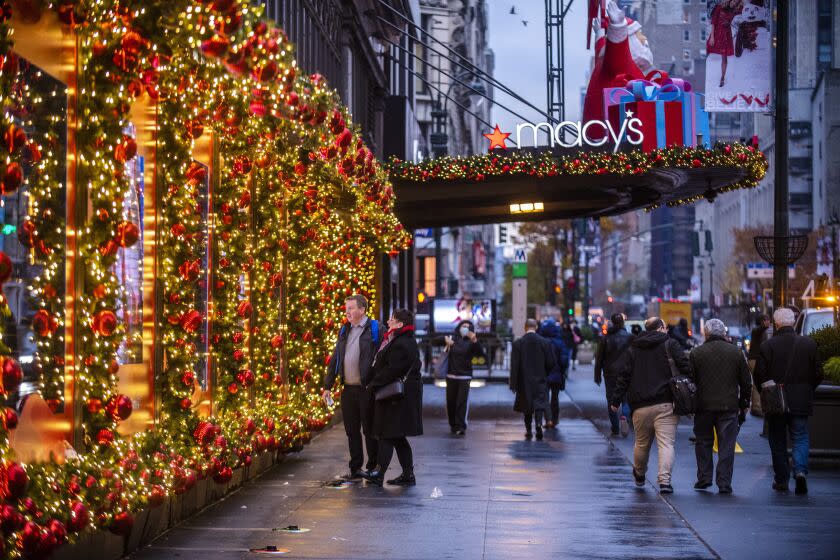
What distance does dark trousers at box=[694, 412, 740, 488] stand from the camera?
48.2 ft

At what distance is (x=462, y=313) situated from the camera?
4522 centimetres

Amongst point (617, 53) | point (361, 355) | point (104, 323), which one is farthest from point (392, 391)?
point (617, 53)

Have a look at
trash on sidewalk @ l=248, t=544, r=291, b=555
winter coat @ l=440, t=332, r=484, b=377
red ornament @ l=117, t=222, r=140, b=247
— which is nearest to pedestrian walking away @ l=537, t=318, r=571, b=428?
winter coat @ l=440, t=332, r=484, b=377

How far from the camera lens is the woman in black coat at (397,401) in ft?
48.3

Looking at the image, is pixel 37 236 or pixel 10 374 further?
pixel 37 236

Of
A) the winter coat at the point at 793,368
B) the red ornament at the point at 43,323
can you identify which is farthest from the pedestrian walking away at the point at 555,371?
the red ornament at the point at 43,323

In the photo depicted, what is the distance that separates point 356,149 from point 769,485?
6735mm

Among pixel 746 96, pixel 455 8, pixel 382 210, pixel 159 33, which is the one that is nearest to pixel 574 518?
pixel 159 33

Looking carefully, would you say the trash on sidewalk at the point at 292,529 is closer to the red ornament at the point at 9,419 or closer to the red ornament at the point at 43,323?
the red ornament at the point at 43,323

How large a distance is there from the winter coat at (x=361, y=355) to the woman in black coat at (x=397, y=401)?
86 millimetres

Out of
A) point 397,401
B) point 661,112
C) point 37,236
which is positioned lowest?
point 397,401

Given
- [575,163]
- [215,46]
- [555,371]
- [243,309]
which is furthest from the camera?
[575,163]

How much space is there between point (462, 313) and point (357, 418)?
30100mm

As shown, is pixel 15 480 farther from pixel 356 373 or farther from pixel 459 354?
pixel 459 354
